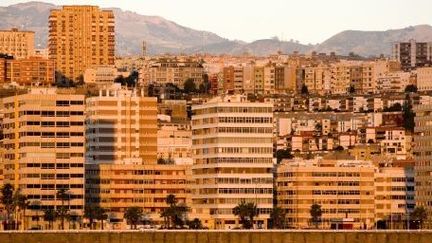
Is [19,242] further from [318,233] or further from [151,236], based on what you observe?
[318,233]

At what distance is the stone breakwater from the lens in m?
157

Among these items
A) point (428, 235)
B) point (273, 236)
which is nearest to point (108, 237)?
point (273, 236)

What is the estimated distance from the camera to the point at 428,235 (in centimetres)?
15900

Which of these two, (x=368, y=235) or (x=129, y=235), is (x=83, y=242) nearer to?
(x=129, y=235)

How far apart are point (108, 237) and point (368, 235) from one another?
1852 centimetres

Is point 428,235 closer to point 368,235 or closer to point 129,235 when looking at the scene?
point 368,235

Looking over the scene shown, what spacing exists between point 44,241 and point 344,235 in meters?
21.4

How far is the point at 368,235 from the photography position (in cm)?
15888

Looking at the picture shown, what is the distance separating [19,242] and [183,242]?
11611 mm

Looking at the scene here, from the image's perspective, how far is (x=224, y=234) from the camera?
160 m

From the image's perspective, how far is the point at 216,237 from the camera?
159 meters

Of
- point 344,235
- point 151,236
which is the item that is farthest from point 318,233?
point 151,236

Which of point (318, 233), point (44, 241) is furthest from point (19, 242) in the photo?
point (318, 233)

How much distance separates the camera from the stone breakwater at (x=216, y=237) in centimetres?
15725
